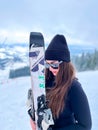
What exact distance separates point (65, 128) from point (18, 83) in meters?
3.00

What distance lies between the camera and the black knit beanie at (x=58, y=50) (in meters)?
1.24

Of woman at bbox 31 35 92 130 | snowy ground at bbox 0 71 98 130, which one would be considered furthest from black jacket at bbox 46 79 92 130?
snowy ground at bbox 0 71 98 130

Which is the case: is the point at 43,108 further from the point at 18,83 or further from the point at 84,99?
the point at 18,83

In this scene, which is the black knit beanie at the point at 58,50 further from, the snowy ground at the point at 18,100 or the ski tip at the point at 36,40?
the snowy ground at the point at 18,100

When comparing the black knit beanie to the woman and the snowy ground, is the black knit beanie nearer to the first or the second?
the woman

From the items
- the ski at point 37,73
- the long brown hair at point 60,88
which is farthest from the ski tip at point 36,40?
the long brown hair at point 60,88

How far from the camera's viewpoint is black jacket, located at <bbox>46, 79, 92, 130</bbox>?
116cm

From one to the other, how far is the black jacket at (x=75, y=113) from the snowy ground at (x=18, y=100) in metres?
1.47

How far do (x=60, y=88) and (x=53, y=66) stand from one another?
0.27 ft

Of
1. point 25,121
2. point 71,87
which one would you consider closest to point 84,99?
point 71,87

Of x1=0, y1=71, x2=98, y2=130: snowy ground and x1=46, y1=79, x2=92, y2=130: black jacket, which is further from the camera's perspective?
x1=0, y1=71, x2=98, y2=130: snowy ground

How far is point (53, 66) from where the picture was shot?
125 cm

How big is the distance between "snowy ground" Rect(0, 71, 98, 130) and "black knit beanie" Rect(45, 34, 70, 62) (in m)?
1.38

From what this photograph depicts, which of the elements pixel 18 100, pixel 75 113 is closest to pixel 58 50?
pixel 75 113
